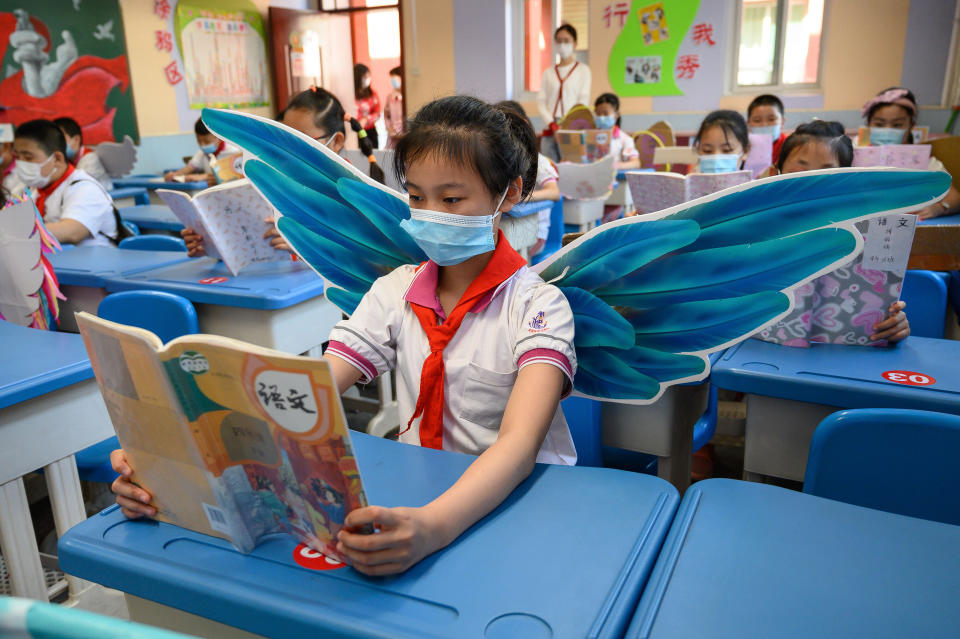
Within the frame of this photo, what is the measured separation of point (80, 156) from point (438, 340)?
5.32 metres

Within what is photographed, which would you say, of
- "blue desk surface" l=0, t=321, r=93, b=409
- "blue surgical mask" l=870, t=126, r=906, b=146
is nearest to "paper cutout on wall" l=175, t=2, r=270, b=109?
"blue surgical mask" l=870, t=126, r=906, b=146

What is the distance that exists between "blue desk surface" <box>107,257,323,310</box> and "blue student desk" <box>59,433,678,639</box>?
122 cm

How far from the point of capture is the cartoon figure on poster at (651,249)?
96 cm

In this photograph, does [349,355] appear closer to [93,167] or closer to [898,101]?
[898,101]

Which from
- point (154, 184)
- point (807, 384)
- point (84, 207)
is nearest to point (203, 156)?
point (154, 184)

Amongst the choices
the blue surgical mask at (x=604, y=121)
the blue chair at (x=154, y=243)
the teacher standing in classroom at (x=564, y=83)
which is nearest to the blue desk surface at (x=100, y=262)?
the blue chair at (x=154, y=243)

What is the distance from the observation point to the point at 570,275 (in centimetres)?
117

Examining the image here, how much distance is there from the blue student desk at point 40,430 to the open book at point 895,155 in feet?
8.47

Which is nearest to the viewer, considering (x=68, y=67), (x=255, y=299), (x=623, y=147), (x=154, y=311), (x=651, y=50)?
(x=154, y=311)

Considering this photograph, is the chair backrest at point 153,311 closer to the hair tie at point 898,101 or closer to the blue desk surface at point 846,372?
the blue desk surface at point 846,372

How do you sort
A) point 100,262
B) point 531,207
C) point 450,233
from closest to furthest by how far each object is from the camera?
point 450,233
point 100,262
point 531,207

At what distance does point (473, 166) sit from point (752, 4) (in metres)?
6.99

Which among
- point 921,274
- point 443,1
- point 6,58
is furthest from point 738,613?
point 443,1

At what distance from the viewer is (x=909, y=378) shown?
1.26 m
